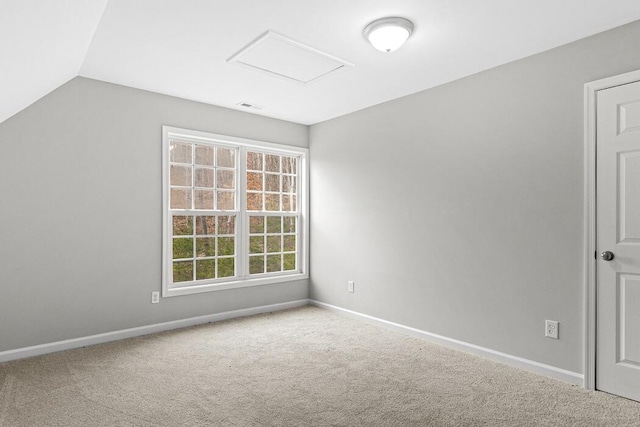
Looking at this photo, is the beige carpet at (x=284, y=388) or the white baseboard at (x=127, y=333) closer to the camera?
the beige carpet at (x=284, y=388)

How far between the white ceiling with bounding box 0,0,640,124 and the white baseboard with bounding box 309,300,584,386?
2406 millimetres

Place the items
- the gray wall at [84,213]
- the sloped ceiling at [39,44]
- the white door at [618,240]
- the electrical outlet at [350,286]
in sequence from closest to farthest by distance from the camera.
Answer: the sloped ceiling at [39,44]
the white door at [618,240]
the gray wall at [84,213]
the electrical outlet at [350,286]

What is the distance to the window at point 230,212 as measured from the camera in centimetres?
407

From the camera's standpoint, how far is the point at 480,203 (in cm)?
326

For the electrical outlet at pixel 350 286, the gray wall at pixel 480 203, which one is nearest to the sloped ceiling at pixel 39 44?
the gray wall at pixel 480 203

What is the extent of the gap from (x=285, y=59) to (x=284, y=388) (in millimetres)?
2503

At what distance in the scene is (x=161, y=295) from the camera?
3.85 m

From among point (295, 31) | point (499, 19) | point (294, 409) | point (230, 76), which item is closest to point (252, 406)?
point (294, 409)

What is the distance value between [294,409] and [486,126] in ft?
8.83

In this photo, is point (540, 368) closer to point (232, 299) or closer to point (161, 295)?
point (232, 299)

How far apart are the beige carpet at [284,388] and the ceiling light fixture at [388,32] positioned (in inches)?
94.4

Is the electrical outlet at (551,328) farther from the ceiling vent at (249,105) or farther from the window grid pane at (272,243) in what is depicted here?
the ceiling vent at (249,105)

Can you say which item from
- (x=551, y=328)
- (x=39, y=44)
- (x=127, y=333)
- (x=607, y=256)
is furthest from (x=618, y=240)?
(x=127, y=333)

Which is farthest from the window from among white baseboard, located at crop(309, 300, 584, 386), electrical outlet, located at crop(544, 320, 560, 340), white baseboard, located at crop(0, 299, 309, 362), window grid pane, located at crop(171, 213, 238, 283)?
electrical outlet, located at crop(544, 320, 560, 340)
